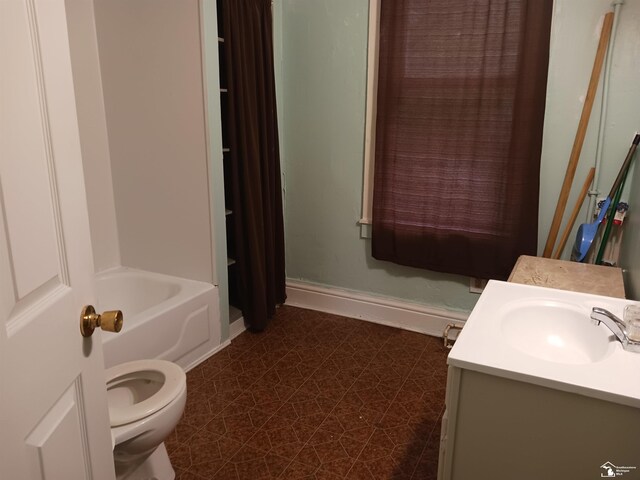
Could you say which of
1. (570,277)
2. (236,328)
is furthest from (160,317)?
(570,277)

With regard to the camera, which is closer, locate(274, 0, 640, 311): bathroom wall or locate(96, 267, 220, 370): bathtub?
locate(96, 267, 220, 370): bathtub

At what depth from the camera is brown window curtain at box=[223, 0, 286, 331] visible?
2656mm

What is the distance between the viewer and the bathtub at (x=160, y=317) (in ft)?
7.60

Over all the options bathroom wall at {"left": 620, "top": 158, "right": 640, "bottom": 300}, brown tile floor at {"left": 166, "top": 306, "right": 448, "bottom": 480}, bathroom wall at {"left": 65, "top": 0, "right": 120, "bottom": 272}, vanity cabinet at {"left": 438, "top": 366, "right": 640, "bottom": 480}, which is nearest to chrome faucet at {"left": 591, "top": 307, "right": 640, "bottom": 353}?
vanity cabinet at {"left": 438, "top": 366, "right": 640, "bottom": 480}

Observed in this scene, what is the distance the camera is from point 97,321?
1021 mm

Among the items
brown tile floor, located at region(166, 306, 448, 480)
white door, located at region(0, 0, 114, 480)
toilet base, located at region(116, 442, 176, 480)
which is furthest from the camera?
brown tile floor, located at region(166, 306, 448, 480)

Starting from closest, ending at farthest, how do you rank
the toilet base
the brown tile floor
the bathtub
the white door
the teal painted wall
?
1. the white door
2. the toilet base
3. the brown tile floor
4. the bathtub
5. the teal painted wall

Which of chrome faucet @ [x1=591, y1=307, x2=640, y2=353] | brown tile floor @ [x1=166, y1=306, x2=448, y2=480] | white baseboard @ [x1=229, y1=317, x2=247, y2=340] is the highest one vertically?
chrome faucet @ [x1=591, y1=307, x2=640, y2=353]

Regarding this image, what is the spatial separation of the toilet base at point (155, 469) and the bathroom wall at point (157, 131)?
3.61 ft

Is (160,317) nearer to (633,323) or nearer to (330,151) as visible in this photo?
(330,151)

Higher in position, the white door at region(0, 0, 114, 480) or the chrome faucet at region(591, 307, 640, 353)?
the white door at region(0, 0, 114, 480)

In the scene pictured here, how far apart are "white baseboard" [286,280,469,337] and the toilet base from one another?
1672 mm

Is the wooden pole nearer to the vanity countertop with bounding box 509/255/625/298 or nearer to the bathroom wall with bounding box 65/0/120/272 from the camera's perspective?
the vanity countertop with bounding box 509/255/625/298

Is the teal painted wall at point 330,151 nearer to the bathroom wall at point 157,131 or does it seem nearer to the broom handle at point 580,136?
the broom handle at point 580,136
